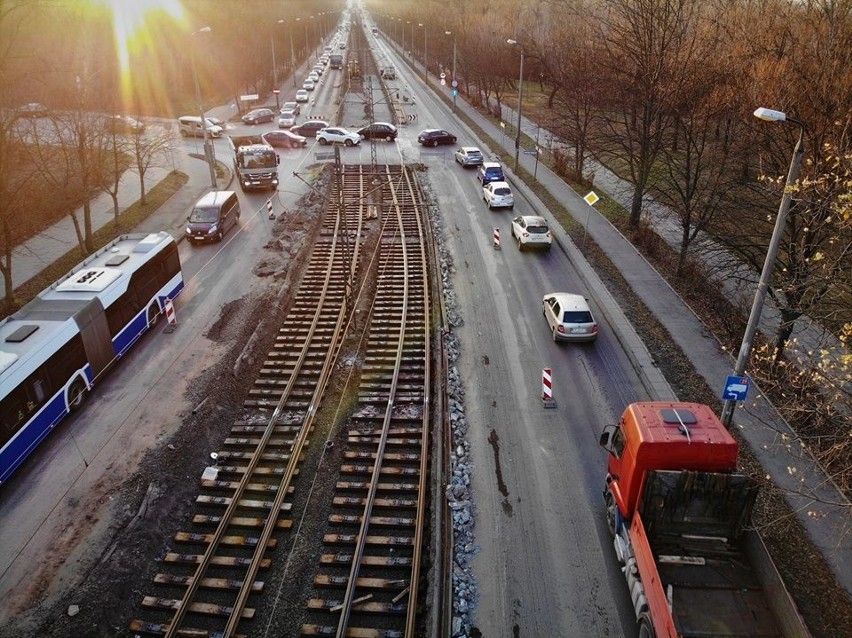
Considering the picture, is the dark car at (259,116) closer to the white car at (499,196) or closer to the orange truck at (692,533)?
the white car at (499,196)

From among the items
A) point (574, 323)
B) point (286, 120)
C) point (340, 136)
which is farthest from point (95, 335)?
point (286, 120)

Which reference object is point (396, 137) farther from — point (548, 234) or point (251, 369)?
point (251, 369)

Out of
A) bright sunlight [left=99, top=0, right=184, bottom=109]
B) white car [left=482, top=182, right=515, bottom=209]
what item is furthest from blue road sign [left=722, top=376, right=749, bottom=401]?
Answer: bright sunlight [left=99, top=0, right=184, bottom=109]

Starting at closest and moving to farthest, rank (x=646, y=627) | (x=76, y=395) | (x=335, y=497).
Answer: (x=646, y=627) → (x=335, y=497) → (x=76, y=395)

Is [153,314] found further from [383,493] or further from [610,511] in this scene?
[610,511]

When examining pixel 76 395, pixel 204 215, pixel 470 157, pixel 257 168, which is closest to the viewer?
pixel 76 395

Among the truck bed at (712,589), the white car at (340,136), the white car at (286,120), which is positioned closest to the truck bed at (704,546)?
the truck bed at (712,589)
